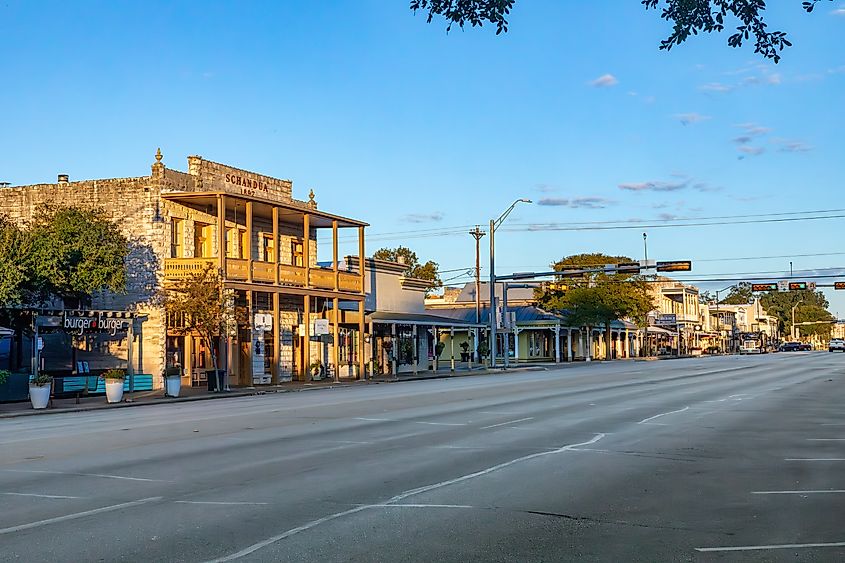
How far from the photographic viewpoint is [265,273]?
42188 millimetres

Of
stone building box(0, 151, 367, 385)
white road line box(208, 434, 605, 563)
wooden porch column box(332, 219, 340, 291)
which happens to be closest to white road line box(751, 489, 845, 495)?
white road line box(208, 434, 605, 563)

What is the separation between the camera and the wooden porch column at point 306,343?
44.2 m

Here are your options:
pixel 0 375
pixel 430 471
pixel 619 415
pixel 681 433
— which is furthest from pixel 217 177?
pixel 430 471

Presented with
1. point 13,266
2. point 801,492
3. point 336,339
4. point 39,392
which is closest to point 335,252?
point 336,339

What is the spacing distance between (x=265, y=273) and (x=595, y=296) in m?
48.7

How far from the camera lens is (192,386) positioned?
133ft

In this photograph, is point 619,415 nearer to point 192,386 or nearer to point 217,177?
point 192,386

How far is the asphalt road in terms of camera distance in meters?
8.29

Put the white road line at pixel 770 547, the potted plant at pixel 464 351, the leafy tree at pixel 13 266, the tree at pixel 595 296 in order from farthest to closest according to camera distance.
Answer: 1. the tree at pixel 595 296
2. the potted plant at pixel 464 351
3. the leafy tree at pixel 13 266
4. the white road line at pixel 770 547

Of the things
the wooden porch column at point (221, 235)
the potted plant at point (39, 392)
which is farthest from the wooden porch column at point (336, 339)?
the potted plant at point (39, 392)

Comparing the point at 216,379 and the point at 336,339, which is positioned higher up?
the point at 336,339

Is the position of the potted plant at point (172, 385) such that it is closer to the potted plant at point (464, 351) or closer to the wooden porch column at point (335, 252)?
the wooden porch column at point (335, 252)

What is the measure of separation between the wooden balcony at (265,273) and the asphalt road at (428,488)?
17110 millimetres

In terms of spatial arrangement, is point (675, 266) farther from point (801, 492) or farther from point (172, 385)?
point (801, 492)
